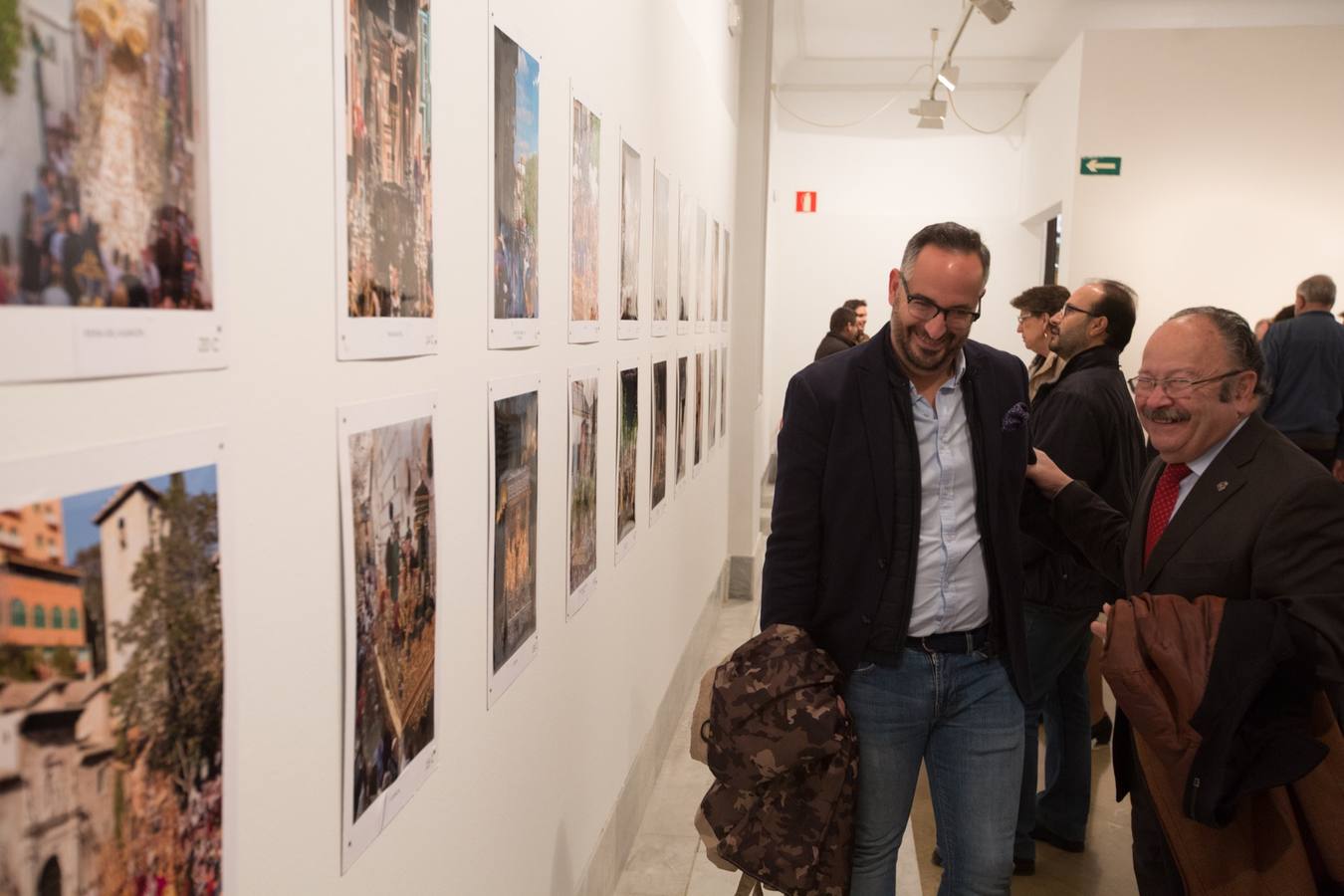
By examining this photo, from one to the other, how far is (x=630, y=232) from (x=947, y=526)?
5.31 feet

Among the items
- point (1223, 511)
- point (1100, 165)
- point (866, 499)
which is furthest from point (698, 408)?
point (1100, 165)

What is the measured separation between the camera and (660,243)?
411 centimetres

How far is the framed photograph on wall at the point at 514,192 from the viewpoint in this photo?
205 centimetres

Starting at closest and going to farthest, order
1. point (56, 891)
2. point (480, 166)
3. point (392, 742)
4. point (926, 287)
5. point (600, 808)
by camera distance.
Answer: point (56, 891) < point (392, 742) < point (480, 166) < point (926, 287) < point (600, 808)

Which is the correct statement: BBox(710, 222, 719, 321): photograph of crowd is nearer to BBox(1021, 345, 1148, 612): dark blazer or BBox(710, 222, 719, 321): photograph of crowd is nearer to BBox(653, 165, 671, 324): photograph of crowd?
BBox(653, 165, 671, 324): photograph of crowd

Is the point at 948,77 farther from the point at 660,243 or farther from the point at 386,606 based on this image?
the point at 386,606

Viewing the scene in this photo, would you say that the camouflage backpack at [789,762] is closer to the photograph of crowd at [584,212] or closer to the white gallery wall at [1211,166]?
the photograph of crowd at [584,212]

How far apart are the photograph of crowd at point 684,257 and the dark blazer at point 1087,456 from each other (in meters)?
1.81

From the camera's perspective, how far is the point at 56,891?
2.99 feet

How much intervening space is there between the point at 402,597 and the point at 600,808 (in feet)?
6.34

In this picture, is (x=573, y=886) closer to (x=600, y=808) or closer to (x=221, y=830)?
(x=600, y=808)

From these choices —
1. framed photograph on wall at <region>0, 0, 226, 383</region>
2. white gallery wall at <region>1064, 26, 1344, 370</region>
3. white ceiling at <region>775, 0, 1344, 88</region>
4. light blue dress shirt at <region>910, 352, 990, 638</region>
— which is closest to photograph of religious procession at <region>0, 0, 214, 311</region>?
framed photograph on wall at <region>0, 0, 226, 383</region>

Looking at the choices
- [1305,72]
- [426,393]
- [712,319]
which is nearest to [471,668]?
[426,393]

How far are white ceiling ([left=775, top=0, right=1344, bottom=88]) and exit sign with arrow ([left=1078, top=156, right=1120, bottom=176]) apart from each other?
5.72 feet
